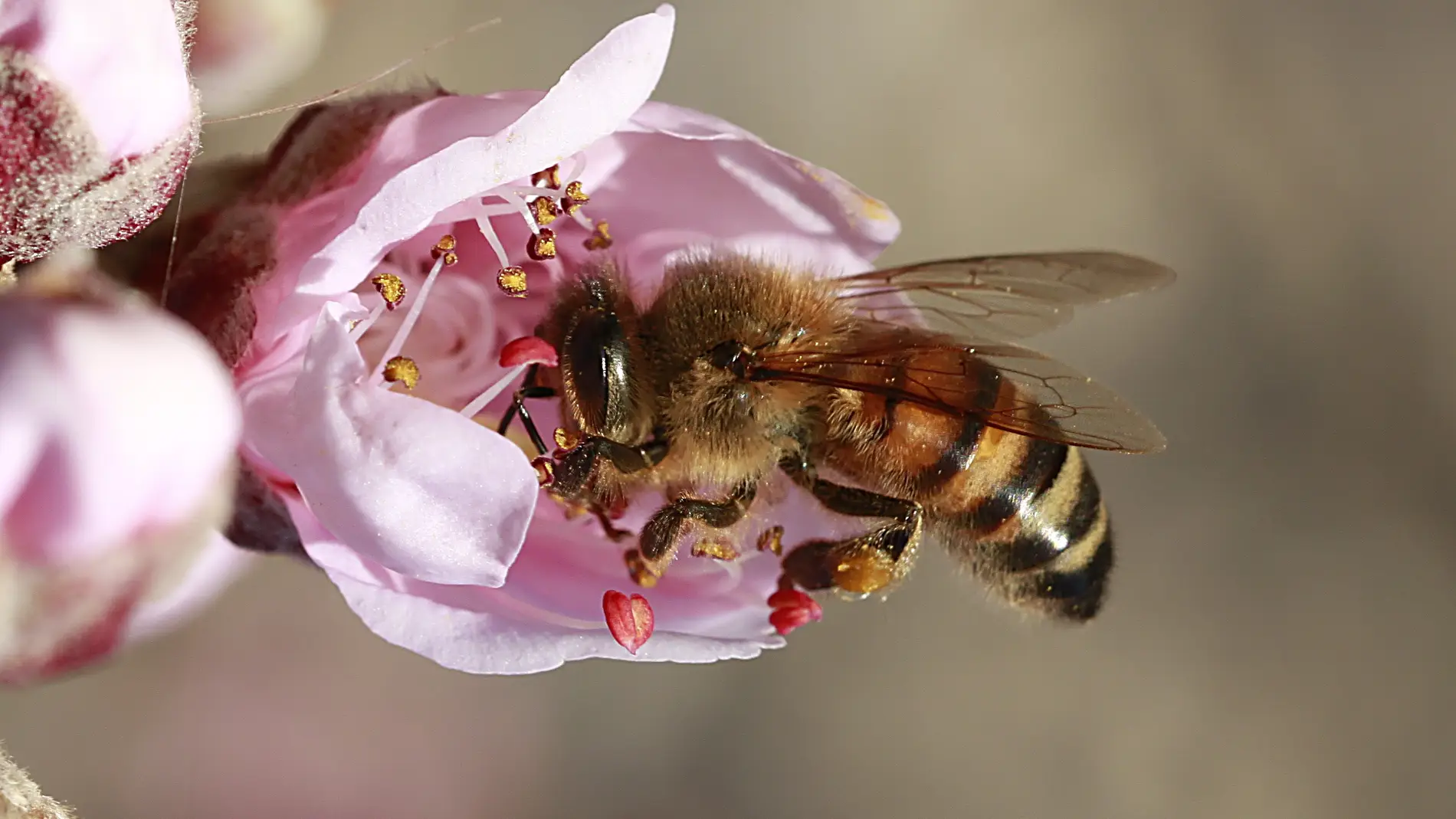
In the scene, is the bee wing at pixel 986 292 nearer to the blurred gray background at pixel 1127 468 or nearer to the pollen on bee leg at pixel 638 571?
the pollen on bee leg at pixel 638 571

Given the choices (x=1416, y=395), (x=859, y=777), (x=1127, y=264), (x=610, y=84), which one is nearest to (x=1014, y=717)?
(x=859, y=777)

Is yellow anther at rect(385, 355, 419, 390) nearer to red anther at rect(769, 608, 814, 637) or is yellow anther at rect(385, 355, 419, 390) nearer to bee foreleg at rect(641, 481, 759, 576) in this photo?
bee foreleg at rect(641, 481, 759, 576)

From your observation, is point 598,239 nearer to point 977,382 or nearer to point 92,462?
point 977,382

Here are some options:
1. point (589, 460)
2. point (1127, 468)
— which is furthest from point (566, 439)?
point (1127, 468)

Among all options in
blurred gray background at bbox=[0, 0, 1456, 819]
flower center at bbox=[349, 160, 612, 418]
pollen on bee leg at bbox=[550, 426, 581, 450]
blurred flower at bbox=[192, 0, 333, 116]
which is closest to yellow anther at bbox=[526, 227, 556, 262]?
flower center at bbox=[349, 160, 612, 418]

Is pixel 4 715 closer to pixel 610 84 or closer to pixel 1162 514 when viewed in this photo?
pixel 610 84

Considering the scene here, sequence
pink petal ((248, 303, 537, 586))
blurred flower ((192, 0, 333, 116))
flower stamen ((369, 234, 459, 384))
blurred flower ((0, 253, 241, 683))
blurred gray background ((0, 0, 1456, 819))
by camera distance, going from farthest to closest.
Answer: blurred gray background ((0, 0, 1456, 819))
blurred flower ((192, 0, 333, 116))
flower stamen ((369, 234, 459, 384))
pink petal ((248, 303, 537, 586))
blurred flower ((0, 253, 241, 683))

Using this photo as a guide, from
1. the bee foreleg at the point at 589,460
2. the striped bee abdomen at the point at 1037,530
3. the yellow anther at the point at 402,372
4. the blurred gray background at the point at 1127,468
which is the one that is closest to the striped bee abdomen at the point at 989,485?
the striped bee abdomen at the point at 1037,530

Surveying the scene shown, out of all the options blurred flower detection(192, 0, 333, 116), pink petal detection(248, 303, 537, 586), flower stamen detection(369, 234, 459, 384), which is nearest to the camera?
pink petal detection(248, 303, 537, 586)
